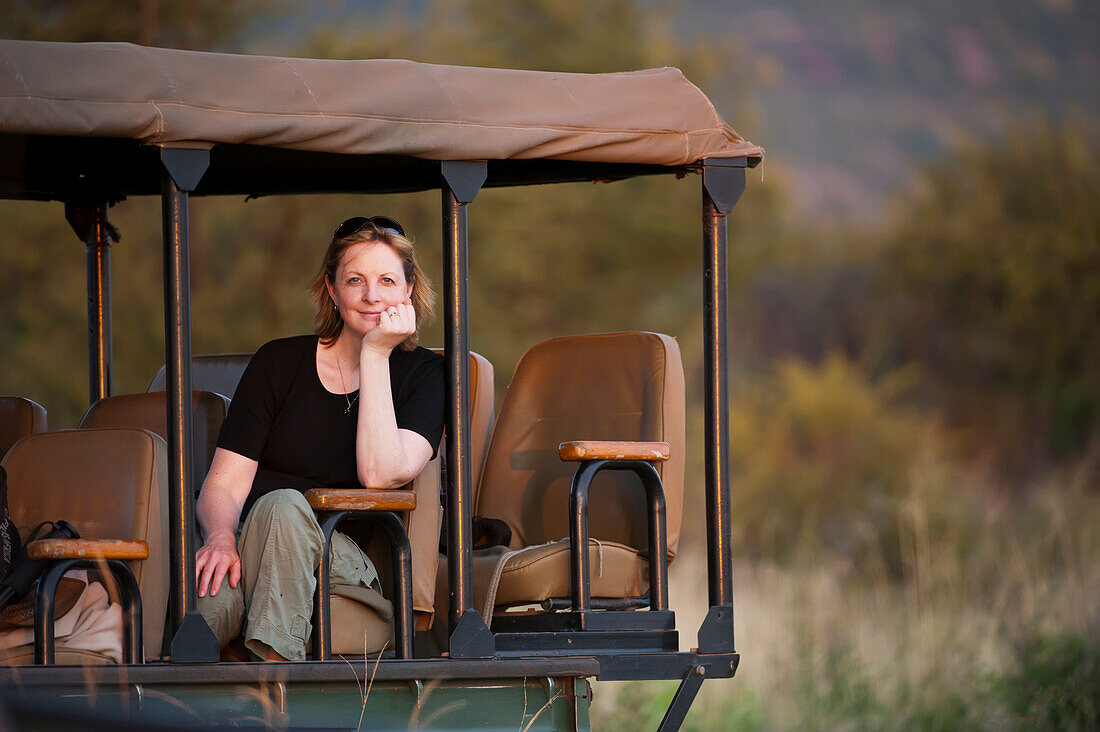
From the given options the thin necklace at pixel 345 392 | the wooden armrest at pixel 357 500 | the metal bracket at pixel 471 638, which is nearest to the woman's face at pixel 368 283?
the thin necklace at pixel 345 392

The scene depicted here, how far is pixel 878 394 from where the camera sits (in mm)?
18672

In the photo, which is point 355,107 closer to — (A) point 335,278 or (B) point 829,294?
(A) point 335,278

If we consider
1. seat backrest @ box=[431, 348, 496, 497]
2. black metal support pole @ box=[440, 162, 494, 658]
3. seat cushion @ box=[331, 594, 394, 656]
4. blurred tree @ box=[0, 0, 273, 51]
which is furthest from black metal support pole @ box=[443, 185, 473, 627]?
blurred tree @ box=[0, 0, 273, 51]

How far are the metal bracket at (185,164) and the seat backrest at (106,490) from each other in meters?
0.68

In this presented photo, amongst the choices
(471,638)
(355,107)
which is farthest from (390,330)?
(471,638)

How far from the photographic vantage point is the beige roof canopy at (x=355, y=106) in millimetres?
3334

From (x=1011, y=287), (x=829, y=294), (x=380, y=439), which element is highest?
(x=829, y=294)

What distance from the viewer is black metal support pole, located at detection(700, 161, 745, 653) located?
13.1 feet

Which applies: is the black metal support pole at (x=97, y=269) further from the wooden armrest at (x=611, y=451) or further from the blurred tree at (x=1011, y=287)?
the blurred tree at (x=1011, y=287)

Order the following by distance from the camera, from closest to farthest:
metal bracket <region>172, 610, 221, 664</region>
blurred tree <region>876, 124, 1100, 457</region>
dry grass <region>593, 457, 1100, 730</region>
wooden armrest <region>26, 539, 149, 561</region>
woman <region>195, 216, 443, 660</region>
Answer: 1. wooden armrest <region>26, 539, 149, 561</region>
2. metal bracket <region>172, 610, 221, 664</region>
3. woman <region>195, 216, 443, 660</region>
4. dry grass <region>593, 457, 1100, 730</region>
5. blurred tree <region>876, 124, 1100, 457</region>

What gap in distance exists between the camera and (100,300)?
507 centimetres

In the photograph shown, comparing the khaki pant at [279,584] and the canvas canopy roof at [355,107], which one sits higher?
the canvas canopy roof at [355,107]

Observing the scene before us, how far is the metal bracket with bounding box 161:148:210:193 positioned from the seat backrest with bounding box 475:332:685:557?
1.52m

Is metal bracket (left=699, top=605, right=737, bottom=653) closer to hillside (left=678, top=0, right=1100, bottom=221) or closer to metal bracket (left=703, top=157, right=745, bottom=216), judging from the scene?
metal bracket (left=703, top=157, right=745, bottom=216)
